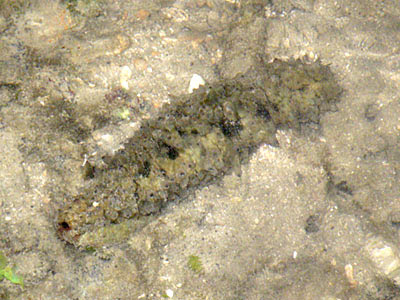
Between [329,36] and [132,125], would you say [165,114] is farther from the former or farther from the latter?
[329,36]

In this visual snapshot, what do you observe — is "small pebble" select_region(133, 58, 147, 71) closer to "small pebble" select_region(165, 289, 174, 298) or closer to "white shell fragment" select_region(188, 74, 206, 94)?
"white shell fragment" select_region(188, 74, 206, 94)

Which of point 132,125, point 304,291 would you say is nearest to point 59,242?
point 132,125

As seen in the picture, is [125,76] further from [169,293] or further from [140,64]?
[169,293]

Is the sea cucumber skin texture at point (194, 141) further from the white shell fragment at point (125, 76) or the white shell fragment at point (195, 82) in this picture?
the white shell fragment at point (125, 76)

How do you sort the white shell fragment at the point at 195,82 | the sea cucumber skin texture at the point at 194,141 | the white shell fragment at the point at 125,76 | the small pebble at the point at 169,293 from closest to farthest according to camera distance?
the sea cucumber skin texture at the point at 194,141
the small pebble at the point at 169,293
the white shell fragment at the point at 125,76
the white shell fragment at the point at 195,82

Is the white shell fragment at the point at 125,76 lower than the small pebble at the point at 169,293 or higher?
higher

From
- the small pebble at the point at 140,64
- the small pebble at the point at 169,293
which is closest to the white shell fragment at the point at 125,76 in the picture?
the small pebble at the point at 140,64
